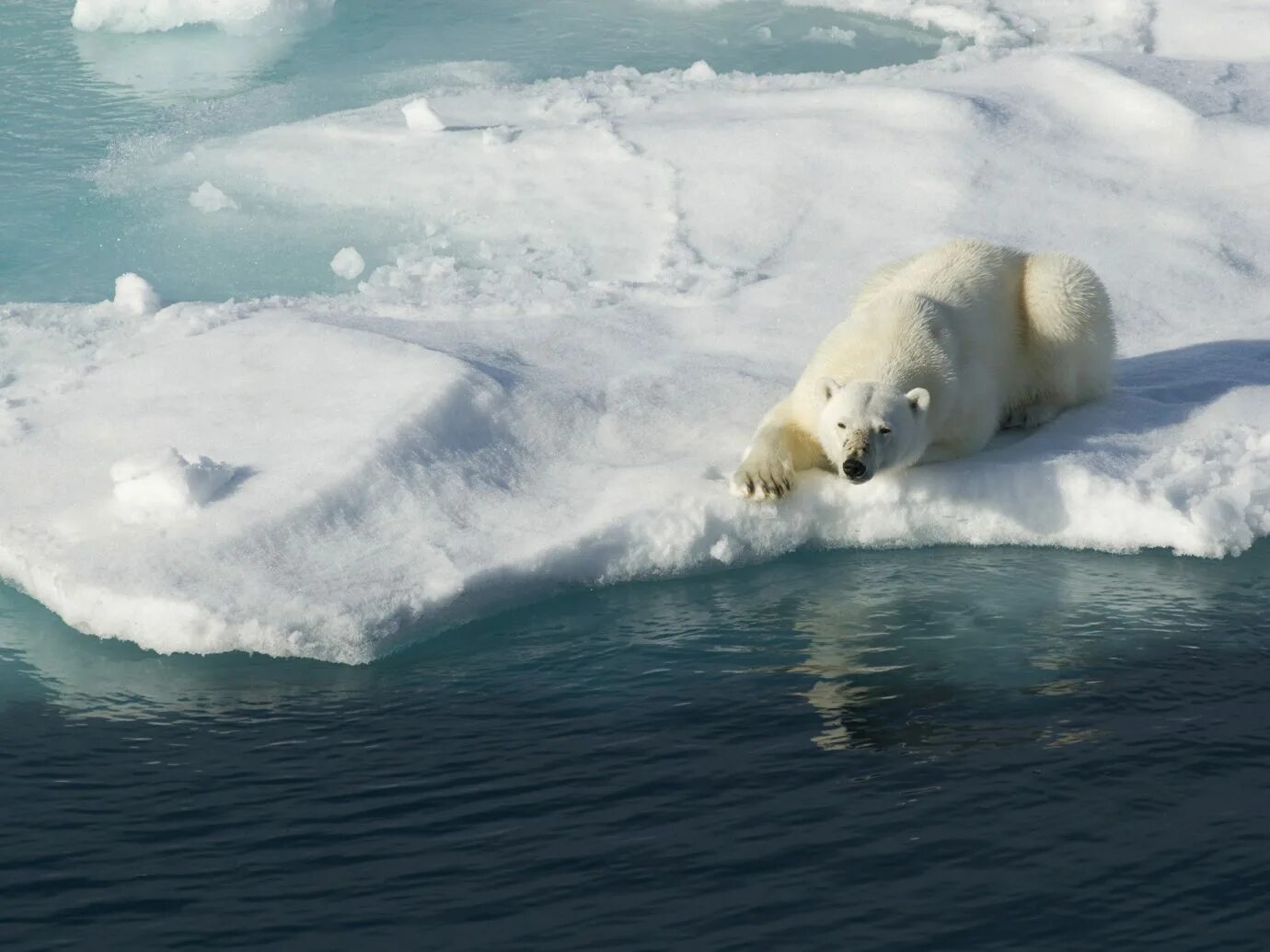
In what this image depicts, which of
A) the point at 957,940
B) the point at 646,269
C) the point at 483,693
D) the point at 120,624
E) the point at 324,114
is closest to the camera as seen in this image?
the point at 957,940

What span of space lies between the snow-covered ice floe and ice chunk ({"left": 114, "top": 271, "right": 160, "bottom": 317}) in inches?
0.6

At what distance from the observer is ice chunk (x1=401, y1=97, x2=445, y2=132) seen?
31.7 ft

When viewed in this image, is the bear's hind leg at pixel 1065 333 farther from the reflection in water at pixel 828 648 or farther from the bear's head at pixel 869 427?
the reflection in water at pixel 828 648

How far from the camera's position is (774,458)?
580cm

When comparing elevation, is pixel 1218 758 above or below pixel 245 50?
below

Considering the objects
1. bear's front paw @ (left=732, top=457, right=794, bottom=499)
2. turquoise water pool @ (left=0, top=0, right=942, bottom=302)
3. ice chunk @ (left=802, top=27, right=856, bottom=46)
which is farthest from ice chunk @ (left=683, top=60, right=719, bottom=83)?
bear's front paw @ (left=732, top=457, right=794, bottom=499)

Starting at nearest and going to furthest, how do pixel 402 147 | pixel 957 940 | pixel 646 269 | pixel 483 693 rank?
pixel 957 940
pixel 483 693
pixel 646 269
pixel 402 147

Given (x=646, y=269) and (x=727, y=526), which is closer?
(x=727, y=526)

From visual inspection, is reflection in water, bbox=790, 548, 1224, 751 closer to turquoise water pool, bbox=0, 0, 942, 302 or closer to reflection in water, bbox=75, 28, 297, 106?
turquoise water pool, bbox=0, 0, 942, 302

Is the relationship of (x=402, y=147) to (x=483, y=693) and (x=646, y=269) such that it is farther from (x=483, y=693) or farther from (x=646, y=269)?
(x=483, y=693)

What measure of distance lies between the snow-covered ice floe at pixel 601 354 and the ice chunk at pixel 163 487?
0.01 m

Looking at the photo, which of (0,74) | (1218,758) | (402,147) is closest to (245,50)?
(0,74)

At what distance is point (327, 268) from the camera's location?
8328 mm

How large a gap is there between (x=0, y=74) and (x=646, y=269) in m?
6.07
